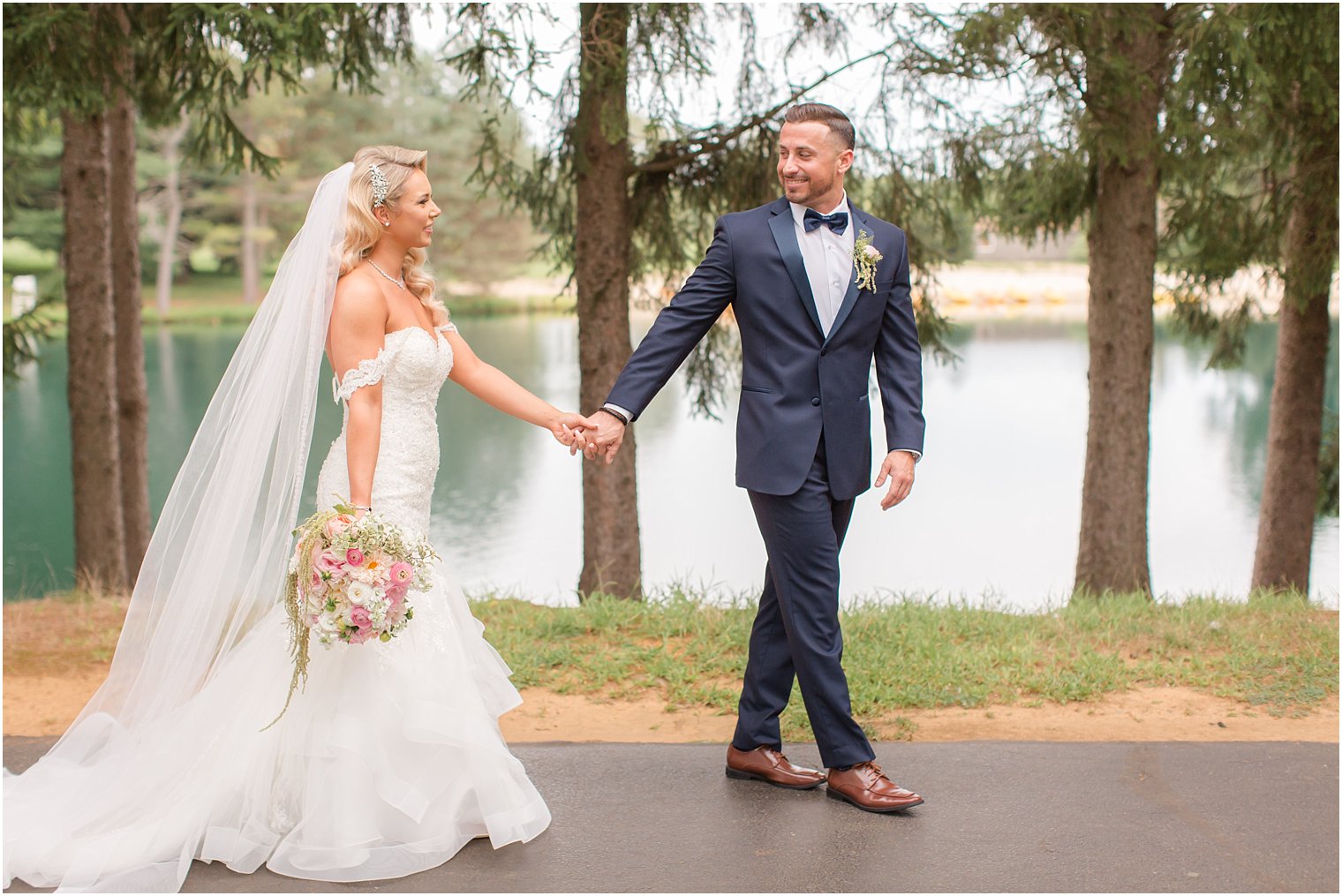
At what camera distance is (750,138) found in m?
9.29

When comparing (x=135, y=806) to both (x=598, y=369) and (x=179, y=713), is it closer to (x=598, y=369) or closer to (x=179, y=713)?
(x=179, y=713)

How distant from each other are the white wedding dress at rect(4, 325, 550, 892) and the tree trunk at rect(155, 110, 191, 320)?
39172 mm

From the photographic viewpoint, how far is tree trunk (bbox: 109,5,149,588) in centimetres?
1179

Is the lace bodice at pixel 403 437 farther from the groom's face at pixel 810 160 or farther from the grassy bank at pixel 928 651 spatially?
the grassy bank at pixel 928 651

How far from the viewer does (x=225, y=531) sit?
415cm

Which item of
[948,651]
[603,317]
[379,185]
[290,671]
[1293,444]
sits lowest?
[948,651]

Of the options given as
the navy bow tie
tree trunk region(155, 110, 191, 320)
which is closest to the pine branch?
the navy bow tie

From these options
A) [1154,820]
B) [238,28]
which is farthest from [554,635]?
[238,28]

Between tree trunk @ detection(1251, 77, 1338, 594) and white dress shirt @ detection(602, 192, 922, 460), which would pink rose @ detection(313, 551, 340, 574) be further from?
tree trunk @ detection(1251, 77, 1338, 594)

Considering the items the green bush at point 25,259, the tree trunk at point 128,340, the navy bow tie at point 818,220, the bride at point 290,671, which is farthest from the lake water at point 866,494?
the green bush at point 25,259

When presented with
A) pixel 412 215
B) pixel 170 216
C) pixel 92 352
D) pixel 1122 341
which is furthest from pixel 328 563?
pixel 170 216

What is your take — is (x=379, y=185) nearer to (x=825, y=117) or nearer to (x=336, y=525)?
(x=336, y=525)

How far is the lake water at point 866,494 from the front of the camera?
53.3 feet

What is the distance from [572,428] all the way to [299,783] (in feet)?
4.87
